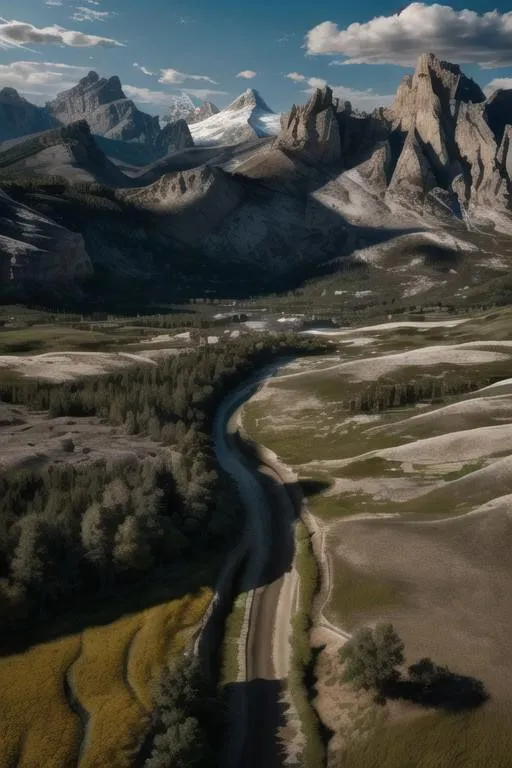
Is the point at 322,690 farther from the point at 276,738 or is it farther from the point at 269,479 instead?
the point at 269,479

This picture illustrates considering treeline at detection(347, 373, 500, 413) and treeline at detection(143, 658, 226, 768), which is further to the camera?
treeline at detection(347, 373, 500, 413)

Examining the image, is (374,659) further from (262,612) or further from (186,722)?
(262,612)

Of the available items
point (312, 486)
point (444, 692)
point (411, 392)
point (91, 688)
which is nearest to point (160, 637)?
point (91, 688)

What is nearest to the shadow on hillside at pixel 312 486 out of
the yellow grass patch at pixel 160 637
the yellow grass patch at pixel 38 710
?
the yellow grass patch at pixel 160 637

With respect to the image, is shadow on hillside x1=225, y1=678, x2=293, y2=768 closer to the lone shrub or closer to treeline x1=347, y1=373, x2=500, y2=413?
the lone shrub

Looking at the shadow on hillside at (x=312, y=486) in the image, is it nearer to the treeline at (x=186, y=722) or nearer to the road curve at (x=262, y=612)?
the road curve at (x=262, y=612)

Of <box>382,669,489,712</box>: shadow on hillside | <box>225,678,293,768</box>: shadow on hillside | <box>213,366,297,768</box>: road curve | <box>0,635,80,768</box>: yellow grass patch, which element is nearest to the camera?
<box>0,635,80,768</box>: yellow grass patch

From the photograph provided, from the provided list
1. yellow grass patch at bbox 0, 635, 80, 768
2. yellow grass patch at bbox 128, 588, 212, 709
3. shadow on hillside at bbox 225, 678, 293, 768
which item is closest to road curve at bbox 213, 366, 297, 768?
shadow on hillside at bbox 225, 678, 293, 768
